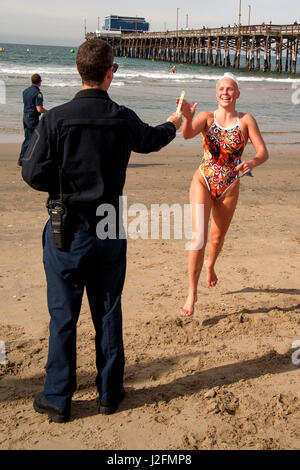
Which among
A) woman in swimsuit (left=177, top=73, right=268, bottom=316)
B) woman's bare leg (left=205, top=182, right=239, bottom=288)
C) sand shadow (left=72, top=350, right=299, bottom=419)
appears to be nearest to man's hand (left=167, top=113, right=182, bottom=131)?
woman in swimsuit (left=177, top=73, right=268, bottom=316)

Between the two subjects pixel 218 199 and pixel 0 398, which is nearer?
pixel 0 398

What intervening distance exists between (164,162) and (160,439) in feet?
30.9

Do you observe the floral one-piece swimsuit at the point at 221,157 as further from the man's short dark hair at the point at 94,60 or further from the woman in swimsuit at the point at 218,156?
the man's short dark hair at the point at 94,60

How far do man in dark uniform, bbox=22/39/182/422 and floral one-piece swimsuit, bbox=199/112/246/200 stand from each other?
1.35m

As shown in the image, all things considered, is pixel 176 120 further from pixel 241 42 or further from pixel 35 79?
pixel 241 42

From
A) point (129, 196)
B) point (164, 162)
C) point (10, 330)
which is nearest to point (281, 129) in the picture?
point (164, 162)

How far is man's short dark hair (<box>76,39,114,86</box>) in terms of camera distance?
2.80 metres

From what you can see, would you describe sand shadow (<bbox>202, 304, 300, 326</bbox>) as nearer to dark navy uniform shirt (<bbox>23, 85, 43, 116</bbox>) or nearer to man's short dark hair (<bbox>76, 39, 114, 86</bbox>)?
man's short dark hair (<bbox>76, 39, 114, 86</bbox>)

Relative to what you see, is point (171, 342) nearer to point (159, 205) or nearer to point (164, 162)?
point (159, 205)

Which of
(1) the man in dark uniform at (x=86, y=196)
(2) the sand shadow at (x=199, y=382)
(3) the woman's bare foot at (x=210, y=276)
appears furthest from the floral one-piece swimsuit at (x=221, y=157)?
(2) the sand shadow at (x=199, y=382)

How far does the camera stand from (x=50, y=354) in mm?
3150

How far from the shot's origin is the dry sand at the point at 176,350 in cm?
315

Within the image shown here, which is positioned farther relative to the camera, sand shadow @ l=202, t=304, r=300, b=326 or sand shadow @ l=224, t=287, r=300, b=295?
sand shadow @ l=224, t=287, r=300, b=295

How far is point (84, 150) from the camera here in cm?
282
